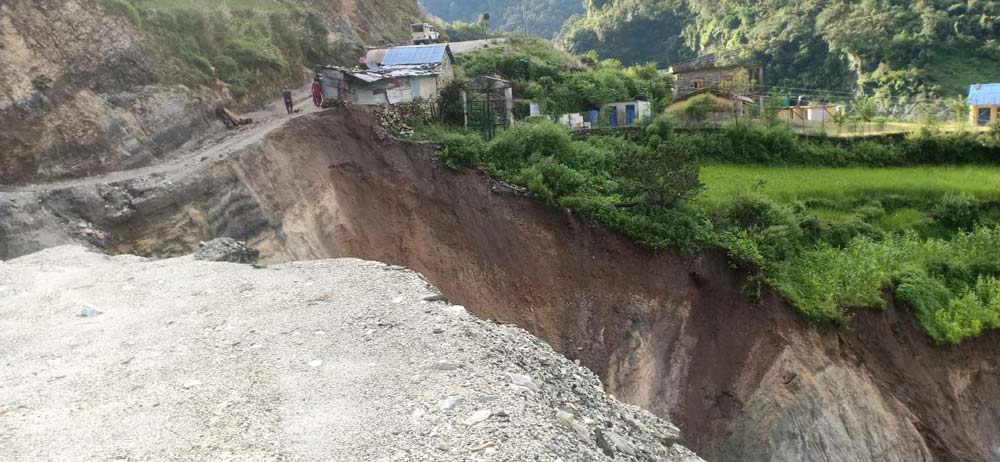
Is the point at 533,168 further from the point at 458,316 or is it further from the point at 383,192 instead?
the point at 458,316

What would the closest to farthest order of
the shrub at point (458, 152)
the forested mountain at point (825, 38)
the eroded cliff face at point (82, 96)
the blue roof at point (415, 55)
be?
the eroded cliff face at point (82, 96), the shrub at point (458, 152), the blue roof at point (415, 55), the forested mountain at point (825, 38)

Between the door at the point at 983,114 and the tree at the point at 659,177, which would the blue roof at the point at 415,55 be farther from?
the door at the point at 983,114

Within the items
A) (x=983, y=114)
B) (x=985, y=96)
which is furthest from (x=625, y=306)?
(x=985, y=96)

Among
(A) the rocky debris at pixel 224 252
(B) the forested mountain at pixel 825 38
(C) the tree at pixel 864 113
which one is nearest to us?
(A) the rocky debris at pixel 224 252

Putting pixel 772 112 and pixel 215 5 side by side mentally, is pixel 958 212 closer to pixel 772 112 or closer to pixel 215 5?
pixel 772 112

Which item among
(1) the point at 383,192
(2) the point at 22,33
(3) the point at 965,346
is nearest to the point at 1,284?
(2) the point at 22,33

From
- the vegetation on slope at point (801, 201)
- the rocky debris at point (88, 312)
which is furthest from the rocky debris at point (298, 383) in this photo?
the vegetation on slope at point (801, 201)

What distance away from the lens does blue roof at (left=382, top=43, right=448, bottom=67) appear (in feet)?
93.0

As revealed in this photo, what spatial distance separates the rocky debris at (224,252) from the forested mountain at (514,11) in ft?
254

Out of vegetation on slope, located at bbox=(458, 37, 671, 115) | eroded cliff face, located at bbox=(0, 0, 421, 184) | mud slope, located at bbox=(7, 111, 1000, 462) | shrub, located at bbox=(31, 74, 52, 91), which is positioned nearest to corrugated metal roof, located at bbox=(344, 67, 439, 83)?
mud slope, located at bbox=(7, 111, 1000, 462)

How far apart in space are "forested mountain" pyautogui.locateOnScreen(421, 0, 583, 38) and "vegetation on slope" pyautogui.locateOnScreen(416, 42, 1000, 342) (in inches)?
2535

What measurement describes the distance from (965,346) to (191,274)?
63.8 ft

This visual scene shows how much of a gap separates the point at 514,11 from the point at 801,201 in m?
74.8

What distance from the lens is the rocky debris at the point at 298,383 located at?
21.8 feet
